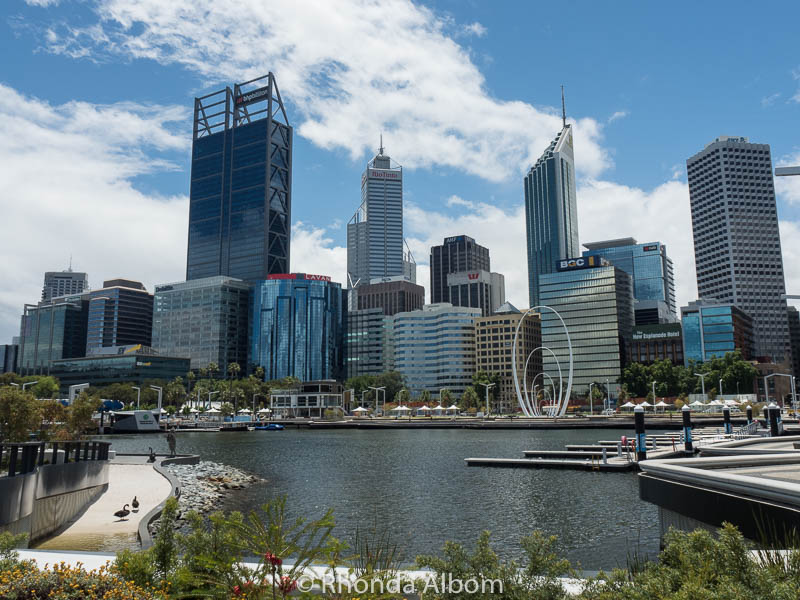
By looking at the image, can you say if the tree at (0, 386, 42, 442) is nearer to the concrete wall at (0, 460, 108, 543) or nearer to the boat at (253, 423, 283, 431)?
the concrete wall at (0, 460, 108, 543)

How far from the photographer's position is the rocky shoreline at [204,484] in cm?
3638

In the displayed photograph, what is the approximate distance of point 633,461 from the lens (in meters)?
53.4

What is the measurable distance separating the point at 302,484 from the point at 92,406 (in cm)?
2465

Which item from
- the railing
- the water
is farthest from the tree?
the water

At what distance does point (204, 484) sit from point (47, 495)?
19508 millimetres

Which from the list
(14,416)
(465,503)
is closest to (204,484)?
(14,416)

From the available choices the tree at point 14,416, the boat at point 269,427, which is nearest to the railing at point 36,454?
the tree at point 14,416

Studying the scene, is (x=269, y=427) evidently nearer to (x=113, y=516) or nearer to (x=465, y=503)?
(x=465, y=503)

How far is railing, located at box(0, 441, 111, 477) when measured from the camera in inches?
910

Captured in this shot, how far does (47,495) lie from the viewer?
26812mm

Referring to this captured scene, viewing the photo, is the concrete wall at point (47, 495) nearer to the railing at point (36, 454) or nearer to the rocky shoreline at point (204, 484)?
the railing at point (36, 454)

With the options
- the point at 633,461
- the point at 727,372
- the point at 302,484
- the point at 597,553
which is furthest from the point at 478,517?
the point at 727,372

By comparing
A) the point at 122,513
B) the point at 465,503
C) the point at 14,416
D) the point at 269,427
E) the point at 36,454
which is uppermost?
the point at 14,416

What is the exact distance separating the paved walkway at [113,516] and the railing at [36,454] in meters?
2.56
